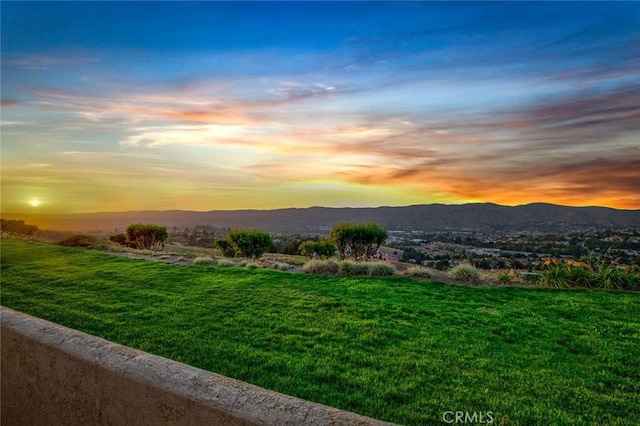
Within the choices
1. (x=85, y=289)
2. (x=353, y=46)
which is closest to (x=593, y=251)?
(x=353, y=46)

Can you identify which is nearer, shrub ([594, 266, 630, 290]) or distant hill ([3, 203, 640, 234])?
shrub ([594, 266, 630, 290])

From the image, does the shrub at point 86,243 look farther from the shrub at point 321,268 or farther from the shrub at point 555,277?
the shrub at point 555,277

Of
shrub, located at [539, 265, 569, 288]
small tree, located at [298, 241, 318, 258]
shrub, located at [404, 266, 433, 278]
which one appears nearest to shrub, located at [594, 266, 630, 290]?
shrub, located at [539, 265, 569, 288]

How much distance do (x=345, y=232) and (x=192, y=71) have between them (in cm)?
692

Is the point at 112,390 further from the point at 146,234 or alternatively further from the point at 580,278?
the point at 146,234

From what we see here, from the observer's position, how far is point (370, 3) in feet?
28.5

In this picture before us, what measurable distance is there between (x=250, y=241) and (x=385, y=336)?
11.1 m

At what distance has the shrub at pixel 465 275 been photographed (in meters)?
9.49

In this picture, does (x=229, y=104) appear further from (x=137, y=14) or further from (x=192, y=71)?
(x=137, y=14)

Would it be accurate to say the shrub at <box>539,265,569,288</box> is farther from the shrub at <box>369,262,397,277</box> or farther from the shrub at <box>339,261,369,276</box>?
the shrub at <box>339,261,369,276</box>

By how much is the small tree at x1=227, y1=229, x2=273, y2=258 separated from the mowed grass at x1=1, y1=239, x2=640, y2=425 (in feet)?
19.6
